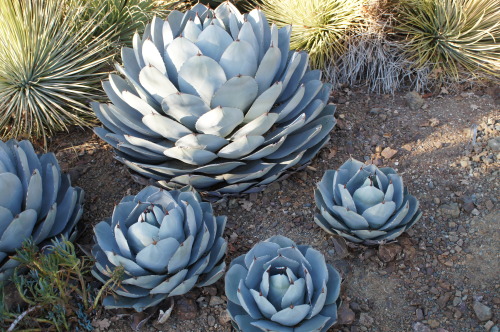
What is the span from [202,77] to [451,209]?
1.16 m

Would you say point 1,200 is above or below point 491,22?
above

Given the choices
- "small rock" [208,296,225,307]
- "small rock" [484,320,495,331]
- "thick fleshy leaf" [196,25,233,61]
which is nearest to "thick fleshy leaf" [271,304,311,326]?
"small rock" [208,296,225,307]

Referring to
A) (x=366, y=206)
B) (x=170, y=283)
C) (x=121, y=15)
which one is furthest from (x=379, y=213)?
(x=121, y=15)

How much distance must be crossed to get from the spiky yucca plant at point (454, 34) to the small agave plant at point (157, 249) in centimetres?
171

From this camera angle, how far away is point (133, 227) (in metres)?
1.85

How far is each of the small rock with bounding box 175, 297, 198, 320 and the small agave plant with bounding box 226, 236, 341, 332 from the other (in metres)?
0.20

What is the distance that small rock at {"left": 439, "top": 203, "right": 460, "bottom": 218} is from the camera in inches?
88.0

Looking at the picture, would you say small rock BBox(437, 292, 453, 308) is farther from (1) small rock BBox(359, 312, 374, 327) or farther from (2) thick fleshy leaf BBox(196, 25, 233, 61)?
(2) thick fleshy leaf BBox(196, 25, 233, 61)

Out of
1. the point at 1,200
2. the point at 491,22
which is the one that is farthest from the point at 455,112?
the point at 1,200

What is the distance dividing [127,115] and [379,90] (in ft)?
4.66

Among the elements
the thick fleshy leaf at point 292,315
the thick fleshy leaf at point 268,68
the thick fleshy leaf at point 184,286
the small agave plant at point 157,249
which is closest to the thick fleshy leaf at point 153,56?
the thick fleshy leaf at point 268,68

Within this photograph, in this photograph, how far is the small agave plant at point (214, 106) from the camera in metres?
2.10

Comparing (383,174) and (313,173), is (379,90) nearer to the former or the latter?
(313,173)

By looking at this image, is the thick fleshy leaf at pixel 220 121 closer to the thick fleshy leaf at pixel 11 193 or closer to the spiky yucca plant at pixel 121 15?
the thick fleshy leaf at pixel 11 193
